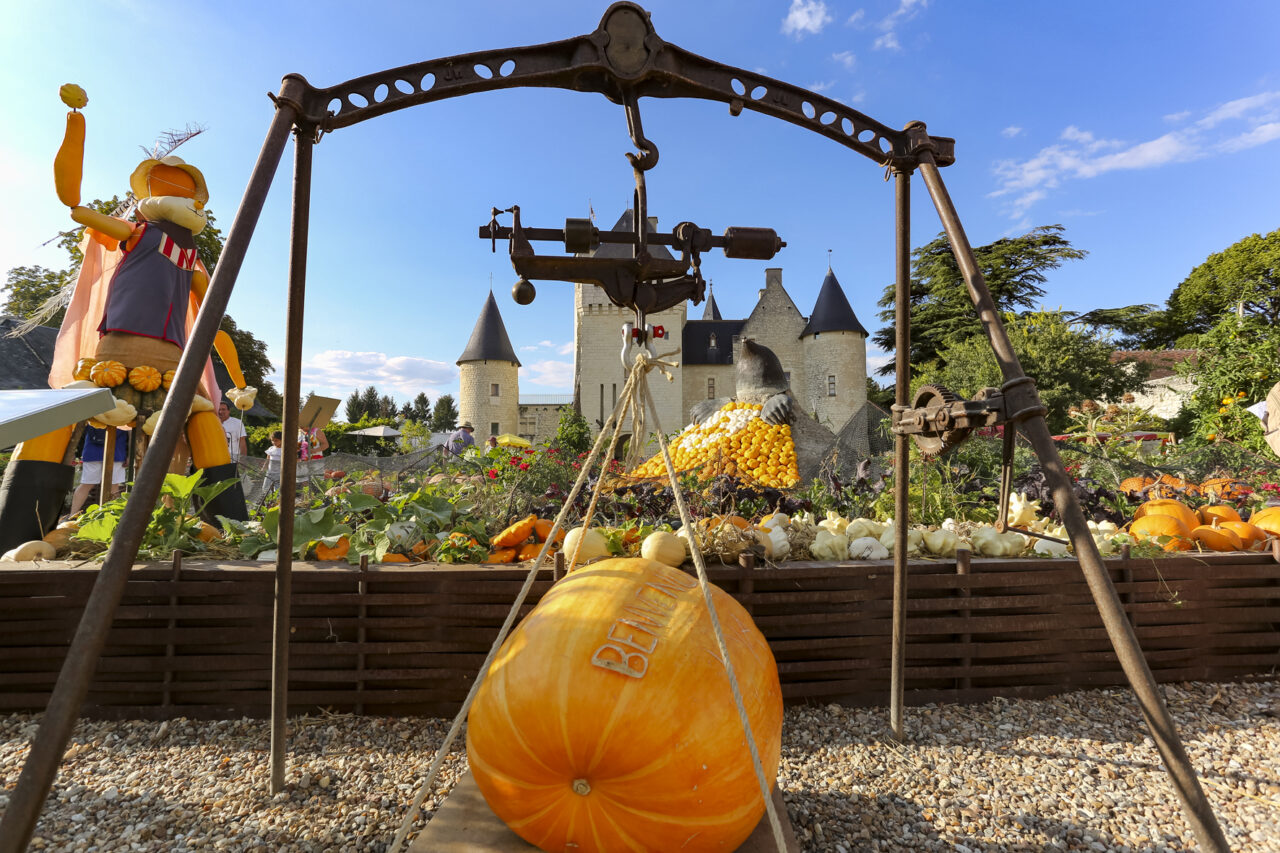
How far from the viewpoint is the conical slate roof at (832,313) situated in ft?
94.0

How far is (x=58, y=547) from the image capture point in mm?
3287

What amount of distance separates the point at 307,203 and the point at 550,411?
3553 cm

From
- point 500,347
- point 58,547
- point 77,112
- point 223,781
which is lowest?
point 223,781

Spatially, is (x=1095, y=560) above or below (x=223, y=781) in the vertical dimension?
above

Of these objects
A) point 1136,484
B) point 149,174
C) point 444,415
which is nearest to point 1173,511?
point 1136,484

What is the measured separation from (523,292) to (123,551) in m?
1.31

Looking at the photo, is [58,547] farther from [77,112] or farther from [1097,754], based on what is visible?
[1097,754]

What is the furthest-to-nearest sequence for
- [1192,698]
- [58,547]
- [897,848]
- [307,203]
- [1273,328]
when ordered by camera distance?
[1273,328], [58,547], [1192,698], [307,203], [897,848]

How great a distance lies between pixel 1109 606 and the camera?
1.42 meters

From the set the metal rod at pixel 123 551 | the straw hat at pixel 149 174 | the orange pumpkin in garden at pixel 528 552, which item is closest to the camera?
the metal rod at pixel 123 551

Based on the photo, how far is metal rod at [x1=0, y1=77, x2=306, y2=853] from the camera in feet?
3.43

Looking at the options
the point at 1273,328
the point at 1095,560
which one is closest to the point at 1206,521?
the point at 1095,560

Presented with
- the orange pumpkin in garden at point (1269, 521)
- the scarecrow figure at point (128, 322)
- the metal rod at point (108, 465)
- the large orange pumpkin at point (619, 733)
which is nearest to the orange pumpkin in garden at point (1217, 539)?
the orange pumpkin in garden at point (1269, 521)

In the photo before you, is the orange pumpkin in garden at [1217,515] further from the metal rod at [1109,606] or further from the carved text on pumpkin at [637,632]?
the carved text on pumpkin at [637,632]
